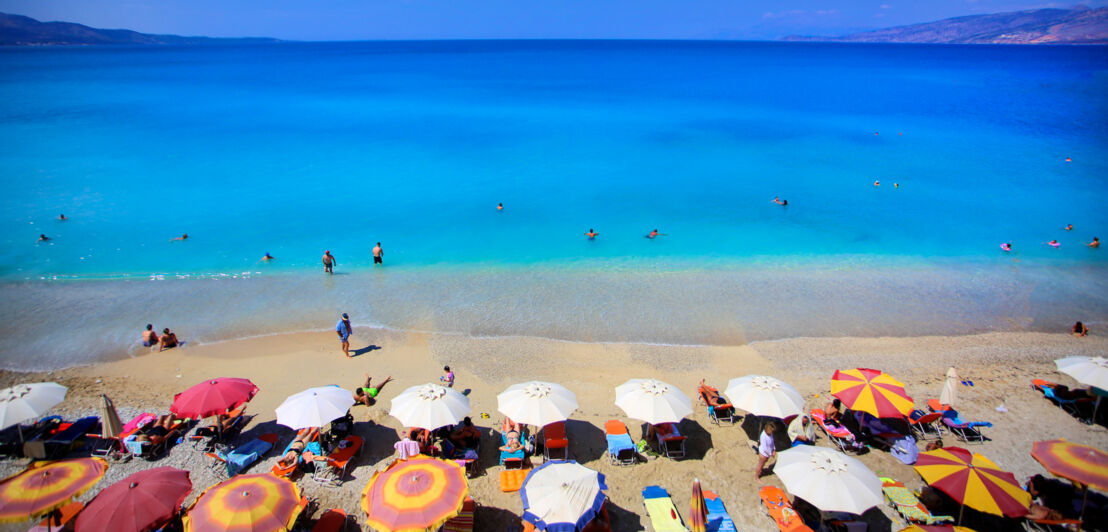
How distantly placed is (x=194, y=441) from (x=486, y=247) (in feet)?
52.8

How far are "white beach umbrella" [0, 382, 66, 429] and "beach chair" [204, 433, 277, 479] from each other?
3.35 m

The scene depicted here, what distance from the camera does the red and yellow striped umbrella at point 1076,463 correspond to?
8.77m

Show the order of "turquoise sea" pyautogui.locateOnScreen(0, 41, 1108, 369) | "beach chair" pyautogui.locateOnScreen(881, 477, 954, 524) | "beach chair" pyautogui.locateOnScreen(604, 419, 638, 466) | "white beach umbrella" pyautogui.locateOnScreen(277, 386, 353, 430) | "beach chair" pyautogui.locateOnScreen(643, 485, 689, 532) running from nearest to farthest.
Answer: "beach chair" pyautogui.locateOnScreen(643, 485, 689, 532) < "beach chair" pyautogui.locateOnScreen(881, 477, 954, 524) < "white beach umbrella" pyautogui.locateOnScreen(277, 386, 353, 430) < "beach chair" pyautogui.locateOnScreen(604, 419, 638, 466) < "turquoise sea" pyautogui.locateOnScreen(0, 41, 1108, 369)

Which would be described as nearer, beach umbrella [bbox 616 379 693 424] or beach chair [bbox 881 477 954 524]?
beach chair [bbox 881 477 954 524]

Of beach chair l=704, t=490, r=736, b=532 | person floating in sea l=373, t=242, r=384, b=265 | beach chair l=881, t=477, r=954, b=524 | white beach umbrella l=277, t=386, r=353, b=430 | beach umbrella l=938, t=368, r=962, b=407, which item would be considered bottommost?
beach chair l=704, t=490, r=736, b=532

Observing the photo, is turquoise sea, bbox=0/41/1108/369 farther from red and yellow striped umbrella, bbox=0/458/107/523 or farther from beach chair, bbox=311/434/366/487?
red and yellow striped umbrella, bbox=0/458/107/523

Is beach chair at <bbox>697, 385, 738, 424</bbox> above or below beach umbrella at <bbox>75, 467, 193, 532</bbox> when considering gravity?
below

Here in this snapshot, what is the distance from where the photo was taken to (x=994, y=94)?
275 feet

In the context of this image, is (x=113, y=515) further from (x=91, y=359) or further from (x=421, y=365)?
(x=91, y=359)

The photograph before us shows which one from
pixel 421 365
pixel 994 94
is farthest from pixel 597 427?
pixel 994 94

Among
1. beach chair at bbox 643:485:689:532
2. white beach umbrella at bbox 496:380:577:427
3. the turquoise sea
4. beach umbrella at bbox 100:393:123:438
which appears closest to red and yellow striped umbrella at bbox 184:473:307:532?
white beach umbrella at bbox 496:380:577:427

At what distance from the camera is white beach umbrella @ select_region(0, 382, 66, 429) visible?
10.2m

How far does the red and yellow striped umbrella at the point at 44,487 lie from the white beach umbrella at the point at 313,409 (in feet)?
9.55

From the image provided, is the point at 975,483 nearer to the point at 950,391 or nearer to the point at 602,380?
the point at 950,391
